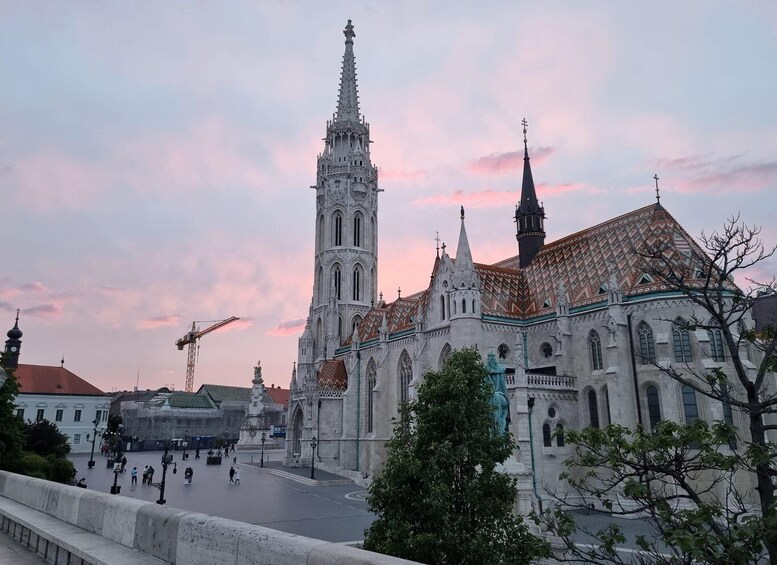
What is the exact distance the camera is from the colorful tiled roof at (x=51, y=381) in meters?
71.1

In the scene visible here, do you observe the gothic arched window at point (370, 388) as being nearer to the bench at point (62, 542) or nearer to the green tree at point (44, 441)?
the green tree at point (44, 441)

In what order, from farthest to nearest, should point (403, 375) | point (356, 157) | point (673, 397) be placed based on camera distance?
point (356, 157) < point (403, 375) < point (673, 397)

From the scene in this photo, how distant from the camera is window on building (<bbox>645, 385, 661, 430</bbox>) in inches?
1326

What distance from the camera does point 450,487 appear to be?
1345 centimetres

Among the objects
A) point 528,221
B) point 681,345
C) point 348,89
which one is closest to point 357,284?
point 528,221

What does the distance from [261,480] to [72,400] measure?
41361 mm

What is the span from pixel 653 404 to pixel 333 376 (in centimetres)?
3352

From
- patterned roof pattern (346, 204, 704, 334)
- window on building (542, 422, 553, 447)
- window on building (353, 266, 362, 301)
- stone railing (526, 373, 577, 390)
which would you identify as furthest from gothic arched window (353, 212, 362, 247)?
window on building (542, 422, 553, 447)

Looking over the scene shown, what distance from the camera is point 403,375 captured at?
50.3 metres

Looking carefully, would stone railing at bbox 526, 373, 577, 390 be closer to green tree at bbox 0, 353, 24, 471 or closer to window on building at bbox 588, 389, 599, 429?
window on building at bbox 588, 389, 599, 429

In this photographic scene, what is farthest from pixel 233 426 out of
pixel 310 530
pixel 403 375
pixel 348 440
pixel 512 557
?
pixel 512 557

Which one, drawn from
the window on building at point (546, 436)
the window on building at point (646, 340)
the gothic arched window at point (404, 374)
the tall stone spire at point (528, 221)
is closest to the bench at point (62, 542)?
the window on building at point (546, 436)

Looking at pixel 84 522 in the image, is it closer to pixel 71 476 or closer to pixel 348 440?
pixel 71 476

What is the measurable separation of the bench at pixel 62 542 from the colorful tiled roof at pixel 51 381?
71.9 metres
